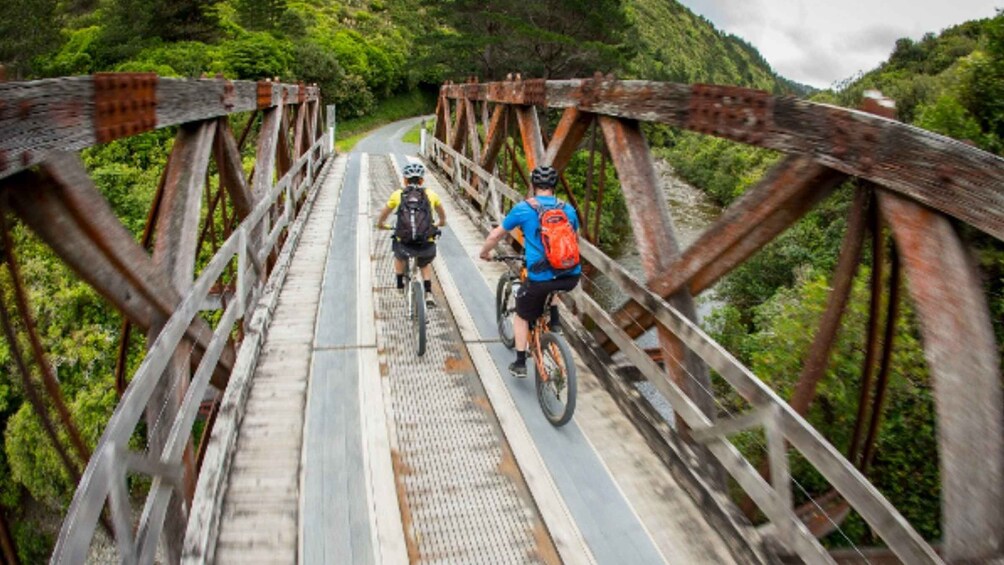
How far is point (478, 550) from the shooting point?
11.1 ft

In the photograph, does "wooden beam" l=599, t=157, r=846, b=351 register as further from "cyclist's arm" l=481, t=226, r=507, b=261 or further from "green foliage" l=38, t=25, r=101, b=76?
"green foliage" l=38, t=25, r=101, b=76

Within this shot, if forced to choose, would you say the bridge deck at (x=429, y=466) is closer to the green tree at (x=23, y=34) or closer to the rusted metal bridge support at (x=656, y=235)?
the rusted metal bridge support at (x=656, y=235)

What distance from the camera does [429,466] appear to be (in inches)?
159

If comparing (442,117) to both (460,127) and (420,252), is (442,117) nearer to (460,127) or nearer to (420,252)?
(460,127)

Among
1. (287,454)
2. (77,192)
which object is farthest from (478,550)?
(77,192)

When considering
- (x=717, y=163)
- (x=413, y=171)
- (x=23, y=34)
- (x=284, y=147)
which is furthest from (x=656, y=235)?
(x=23, y=34)

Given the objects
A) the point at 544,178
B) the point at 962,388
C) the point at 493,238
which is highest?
the point at 544,178

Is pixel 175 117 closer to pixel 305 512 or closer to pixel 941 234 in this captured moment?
pixel 305 512

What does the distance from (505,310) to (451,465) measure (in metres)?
2.08

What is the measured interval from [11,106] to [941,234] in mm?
3174

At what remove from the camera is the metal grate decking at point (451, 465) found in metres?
3.42

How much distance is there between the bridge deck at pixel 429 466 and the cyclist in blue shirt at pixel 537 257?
27.9 inches

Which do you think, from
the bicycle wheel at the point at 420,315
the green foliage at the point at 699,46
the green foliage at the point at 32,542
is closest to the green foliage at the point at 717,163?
the bicycle wheel at the point at 420,315

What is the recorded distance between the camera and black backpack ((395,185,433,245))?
5828 millimetres
